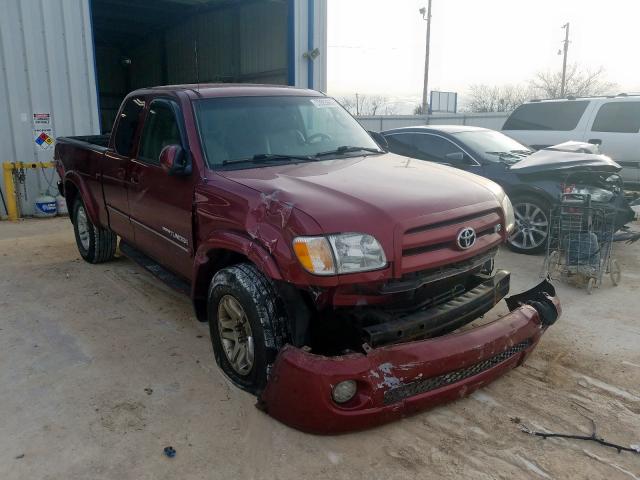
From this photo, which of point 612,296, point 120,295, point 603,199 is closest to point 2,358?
point 120,295

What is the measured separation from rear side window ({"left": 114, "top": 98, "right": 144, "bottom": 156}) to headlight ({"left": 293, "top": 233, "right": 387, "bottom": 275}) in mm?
2632

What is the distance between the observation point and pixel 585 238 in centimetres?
536

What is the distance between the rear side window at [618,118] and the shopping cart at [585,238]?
5405 millimetres

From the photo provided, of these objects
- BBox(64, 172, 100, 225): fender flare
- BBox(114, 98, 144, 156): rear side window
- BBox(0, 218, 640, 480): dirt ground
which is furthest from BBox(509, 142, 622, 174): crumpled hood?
BBox(64, 172, 100, 225): fender flare

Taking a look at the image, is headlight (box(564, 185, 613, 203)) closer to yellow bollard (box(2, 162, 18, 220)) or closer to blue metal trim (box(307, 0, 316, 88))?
blue metal trim (box(307, 0, 316, 88))

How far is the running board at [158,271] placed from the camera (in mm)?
4216

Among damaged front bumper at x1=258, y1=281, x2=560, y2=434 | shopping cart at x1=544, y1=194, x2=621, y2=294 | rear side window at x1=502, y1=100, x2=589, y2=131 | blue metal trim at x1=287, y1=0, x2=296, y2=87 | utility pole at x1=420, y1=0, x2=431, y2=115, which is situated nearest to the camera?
damaged front bumper at x1=258, y1=281, x2=560, y2=434

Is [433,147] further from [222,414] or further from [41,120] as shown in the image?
[41,120]

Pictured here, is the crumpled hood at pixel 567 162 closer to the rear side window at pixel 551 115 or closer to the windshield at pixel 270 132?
the windshield at pixel 270 132

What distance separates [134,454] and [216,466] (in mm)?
462

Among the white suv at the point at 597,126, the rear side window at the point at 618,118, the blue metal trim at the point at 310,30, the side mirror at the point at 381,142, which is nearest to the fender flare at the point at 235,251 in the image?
the side mirror at the point at 381,142

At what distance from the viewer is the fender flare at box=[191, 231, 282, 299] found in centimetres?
291

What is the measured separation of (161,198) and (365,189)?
178cm

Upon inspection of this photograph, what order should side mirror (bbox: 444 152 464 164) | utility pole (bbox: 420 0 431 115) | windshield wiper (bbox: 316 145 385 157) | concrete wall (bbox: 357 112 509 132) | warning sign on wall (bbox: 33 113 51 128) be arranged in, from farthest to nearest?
utility pole (bbox: 420 0 431 115)
concrete wall (bbox: 357 112 509 132)
warning sign on wall (bbox: 33 113 51 128)
side mirror (bbox: 444 152 464 164)
windshield wiper (bbox: 316 145 385 157)
